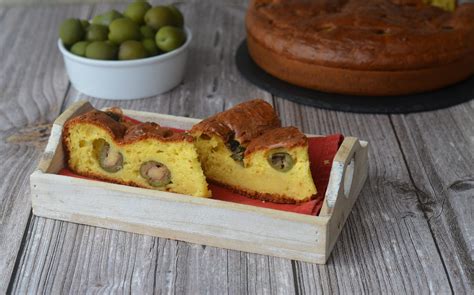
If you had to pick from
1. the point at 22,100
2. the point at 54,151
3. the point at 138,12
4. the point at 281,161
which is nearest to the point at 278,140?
the point at 281,161

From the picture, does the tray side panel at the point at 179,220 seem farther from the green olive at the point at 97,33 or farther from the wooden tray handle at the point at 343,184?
the green olive at the point at 97,33

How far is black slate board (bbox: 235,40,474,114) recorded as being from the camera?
2.06 metres

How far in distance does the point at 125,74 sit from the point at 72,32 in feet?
0.59

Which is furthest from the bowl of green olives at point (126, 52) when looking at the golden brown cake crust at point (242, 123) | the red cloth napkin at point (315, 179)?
the golden brown cake crust at point (242, 123)

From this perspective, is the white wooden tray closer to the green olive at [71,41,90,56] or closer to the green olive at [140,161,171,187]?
the green olive at [140,161,171,187]

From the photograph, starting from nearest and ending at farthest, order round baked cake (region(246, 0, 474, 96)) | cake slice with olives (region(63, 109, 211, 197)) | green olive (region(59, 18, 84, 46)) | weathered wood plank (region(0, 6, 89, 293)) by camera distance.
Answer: cake slice with olives (region(63, 109, 211, 197)) → weathered wood plank (region(0, 6, 89, 293)) → round baked cake (region(246, 0, 474, 96)) → green olive (region(59, 18, 84, 46))

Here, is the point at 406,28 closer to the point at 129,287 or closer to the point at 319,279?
the point at 319,279

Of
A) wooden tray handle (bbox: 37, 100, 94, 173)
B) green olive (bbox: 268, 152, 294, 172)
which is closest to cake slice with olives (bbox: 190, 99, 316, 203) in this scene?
green olive (bbox: 268, 152, 294, 172)

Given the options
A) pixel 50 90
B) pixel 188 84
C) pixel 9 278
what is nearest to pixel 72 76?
pixel 50 90

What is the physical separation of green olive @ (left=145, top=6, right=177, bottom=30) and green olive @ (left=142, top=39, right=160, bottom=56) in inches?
2.1

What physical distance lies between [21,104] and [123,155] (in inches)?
27.3

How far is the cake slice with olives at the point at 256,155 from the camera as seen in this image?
151cm

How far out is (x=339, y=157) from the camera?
150cm

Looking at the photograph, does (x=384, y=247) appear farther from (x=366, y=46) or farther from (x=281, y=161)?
(x=366, y=46)
